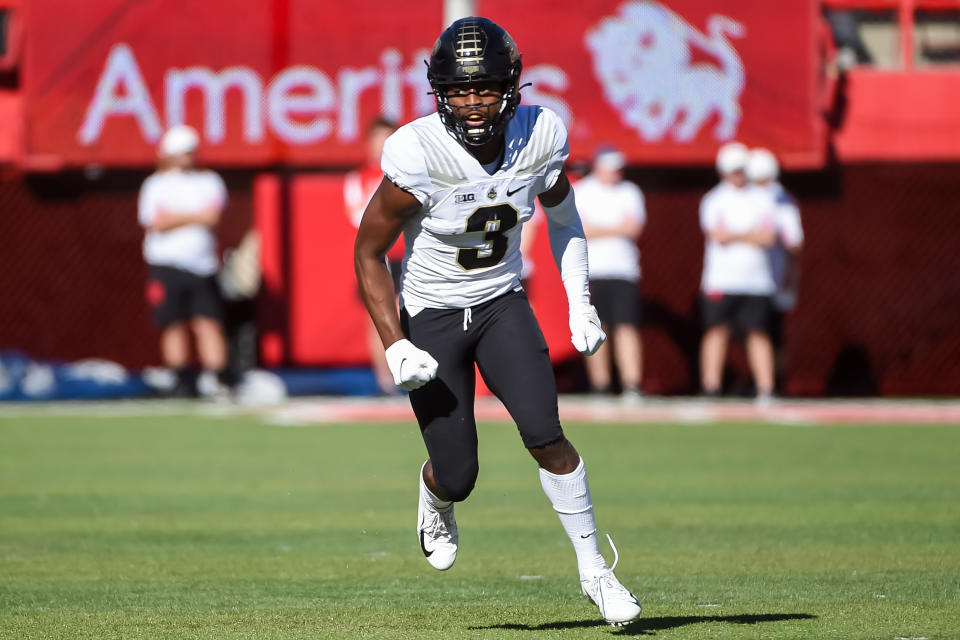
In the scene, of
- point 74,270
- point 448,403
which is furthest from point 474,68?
point 74,270

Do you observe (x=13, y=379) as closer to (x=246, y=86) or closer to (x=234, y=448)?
(x=246, y=86)

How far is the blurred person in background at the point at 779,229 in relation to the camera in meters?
13.9

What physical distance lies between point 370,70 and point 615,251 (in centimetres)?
320

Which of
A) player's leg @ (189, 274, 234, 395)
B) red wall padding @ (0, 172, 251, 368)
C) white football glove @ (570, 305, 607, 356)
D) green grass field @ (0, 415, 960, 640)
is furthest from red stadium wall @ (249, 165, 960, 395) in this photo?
white football glove @ (570, 305, 607, 356)

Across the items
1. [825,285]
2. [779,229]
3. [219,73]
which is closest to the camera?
[779,229]

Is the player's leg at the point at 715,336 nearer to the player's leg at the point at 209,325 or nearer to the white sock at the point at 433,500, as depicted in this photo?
the player's leg at the point at 209,325

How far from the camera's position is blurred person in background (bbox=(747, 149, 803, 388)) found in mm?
13875

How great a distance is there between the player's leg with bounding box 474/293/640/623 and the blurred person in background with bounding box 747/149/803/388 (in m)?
8.66

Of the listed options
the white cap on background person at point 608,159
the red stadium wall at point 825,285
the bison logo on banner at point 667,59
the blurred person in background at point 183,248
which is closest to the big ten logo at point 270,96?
the bison logo on banner at point 667,59

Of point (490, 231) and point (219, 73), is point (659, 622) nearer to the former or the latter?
point (490, 231)

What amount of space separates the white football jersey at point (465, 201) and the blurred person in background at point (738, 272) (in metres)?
8.23

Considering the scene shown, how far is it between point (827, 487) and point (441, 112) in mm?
4524

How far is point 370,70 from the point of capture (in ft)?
50.2

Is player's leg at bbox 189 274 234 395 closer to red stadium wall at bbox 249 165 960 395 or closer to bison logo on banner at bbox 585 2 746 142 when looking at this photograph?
red stadium wall at bbox 249 165 960 395
